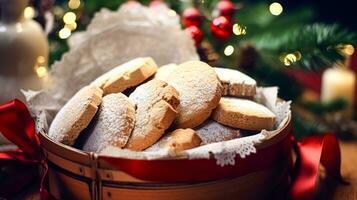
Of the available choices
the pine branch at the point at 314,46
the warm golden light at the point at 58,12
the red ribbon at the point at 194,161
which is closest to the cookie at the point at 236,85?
the red ribbon at the point at 194,161

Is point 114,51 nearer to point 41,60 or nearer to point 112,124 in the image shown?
point 41,60

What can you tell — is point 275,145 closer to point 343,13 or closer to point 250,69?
point 250,69

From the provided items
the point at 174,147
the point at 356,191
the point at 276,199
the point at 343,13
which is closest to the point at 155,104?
the point at 174,147

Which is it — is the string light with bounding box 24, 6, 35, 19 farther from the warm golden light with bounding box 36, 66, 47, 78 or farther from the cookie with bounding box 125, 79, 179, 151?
the cookie with bounding box 125, 79, 179, 151

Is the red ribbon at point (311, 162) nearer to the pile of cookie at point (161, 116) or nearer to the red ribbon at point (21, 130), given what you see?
the pile of cookie at point (161, 116)

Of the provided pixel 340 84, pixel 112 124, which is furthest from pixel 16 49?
pixel 340 84

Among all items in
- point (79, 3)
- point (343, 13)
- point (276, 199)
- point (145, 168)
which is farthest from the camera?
point (343, 13)

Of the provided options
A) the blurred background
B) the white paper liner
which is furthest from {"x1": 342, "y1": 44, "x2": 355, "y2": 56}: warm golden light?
the white paper liner
